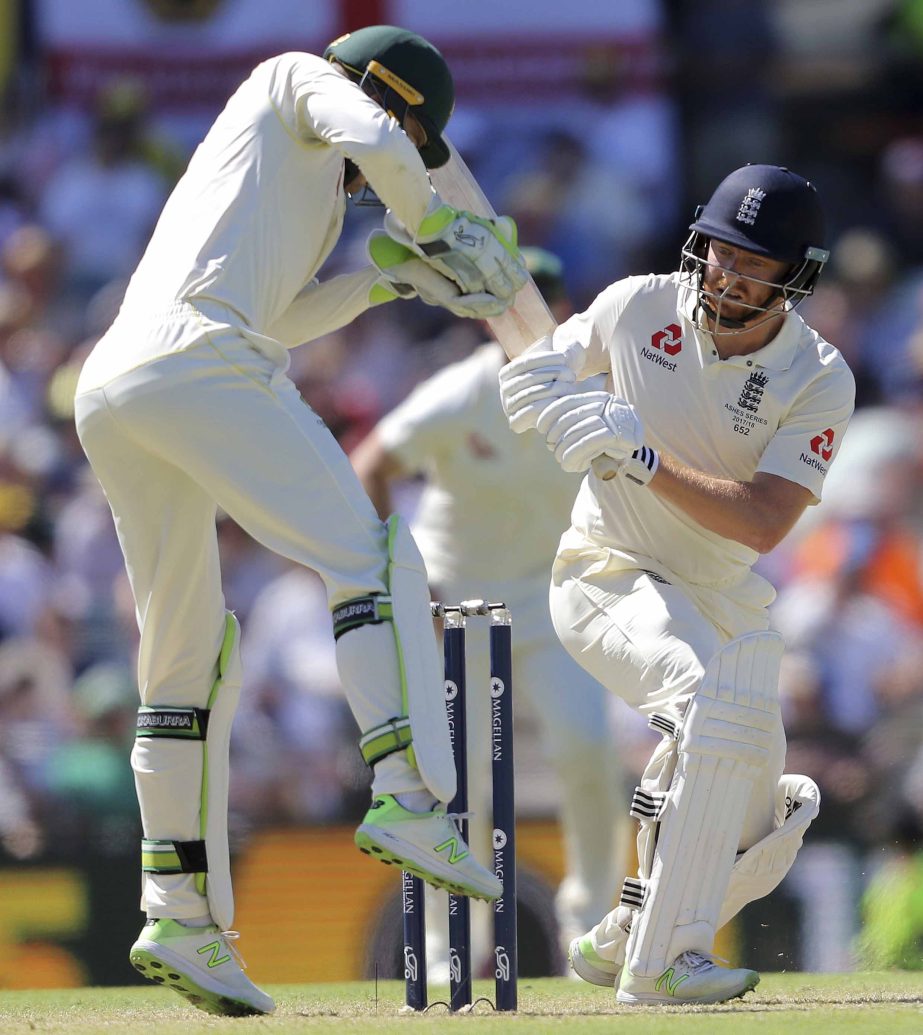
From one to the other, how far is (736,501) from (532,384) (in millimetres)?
493

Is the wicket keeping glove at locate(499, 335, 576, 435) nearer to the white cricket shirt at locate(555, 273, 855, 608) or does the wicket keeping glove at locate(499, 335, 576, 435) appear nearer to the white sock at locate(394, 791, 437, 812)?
the white cricket shirt at locate(555, 273, 855, 608)

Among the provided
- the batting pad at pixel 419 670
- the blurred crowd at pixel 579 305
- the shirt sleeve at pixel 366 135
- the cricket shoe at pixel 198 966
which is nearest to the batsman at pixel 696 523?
the batting pad at pixel 419 670

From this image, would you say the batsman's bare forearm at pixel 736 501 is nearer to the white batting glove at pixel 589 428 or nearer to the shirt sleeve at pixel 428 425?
the white batting glove at pixel 589 428

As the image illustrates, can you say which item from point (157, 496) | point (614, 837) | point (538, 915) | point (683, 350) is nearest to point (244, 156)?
point (157, 496)

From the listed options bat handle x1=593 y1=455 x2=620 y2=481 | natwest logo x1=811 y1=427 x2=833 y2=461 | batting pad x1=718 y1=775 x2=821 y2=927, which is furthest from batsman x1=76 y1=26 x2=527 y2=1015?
natwest logo x1=811 y1=427 x2=833 y2=461

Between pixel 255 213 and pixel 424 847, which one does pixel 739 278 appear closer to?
pixel 255 213

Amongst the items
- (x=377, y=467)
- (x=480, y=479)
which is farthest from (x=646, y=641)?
(x=377, y=467)

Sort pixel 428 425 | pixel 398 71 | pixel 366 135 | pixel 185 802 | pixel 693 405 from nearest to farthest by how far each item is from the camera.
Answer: pixel 366 135 < pixel 398 71 < pixel 185 802 < pixel 693 405 < pixel 428 425

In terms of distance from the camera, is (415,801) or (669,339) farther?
(669,339)

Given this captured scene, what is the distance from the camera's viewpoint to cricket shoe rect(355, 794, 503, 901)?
3.35 m

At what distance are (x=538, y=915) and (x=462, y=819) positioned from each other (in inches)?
115

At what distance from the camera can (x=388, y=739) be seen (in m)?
3.43

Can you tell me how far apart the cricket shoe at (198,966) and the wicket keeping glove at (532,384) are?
1206mm

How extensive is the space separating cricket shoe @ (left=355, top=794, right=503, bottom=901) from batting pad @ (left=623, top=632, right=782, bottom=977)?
490mm
